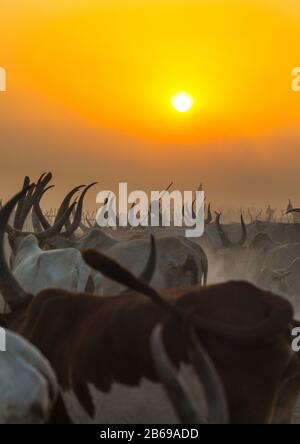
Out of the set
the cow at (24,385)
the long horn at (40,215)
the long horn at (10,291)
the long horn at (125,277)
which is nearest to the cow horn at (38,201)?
the long horn at (40,215)

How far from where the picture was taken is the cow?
3455 mm

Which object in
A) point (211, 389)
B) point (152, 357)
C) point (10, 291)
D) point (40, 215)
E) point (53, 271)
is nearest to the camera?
point (211, 389)

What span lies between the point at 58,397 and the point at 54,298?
66 cm

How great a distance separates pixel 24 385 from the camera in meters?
3.49

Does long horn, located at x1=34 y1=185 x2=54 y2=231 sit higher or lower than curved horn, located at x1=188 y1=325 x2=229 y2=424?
higher

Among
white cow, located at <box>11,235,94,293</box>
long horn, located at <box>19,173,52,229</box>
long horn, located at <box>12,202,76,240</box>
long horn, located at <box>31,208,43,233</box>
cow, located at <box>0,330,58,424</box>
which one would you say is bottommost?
cow, located at <box>0,330,58,424</box>

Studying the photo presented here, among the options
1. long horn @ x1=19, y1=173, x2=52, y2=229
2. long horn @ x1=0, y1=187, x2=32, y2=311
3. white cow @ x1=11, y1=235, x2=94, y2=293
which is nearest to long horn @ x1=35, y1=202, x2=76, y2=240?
white cow @ x1=11, y1=235, x2=94, y2=293

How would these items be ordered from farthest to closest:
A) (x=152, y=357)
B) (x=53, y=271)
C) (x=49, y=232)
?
1. (x=49, y=232)
2. (x=53, y=271)
3. (x=152, y=357)

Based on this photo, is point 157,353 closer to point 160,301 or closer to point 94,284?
point 160,301

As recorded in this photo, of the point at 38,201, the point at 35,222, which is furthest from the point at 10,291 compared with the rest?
the point at 35,222

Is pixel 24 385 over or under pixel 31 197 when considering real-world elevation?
under

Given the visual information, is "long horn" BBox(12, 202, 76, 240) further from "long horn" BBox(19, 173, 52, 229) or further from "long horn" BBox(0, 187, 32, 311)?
"long horn" BBox(0, 187, 32, 311)

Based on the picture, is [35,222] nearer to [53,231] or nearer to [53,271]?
[53,231]
